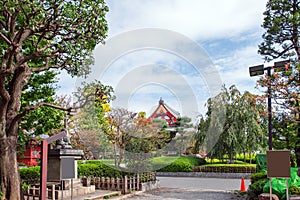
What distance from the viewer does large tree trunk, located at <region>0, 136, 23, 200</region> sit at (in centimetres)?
737

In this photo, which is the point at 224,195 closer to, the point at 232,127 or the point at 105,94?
the point at 105,94

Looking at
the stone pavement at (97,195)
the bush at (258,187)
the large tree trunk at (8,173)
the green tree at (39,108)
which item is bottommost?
the stone pavement at (97,195)

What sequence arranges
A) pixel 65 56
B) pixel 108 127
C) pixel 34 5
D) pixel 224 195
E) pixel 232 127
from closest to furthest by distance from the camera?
pixel 34 5 → pixel 65 56 → pixel 224 195 → pixel 108 127 → pixel 232 127

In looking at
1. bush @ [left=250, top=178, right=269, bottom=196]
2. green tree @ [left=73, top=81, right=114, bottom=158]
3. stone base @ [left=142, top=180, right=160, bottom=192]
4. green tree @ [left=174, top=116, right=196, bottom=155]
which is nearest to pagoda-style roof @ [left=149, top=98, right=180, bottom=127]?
green tree @ [left=174, top=116, right=196, bottom=155]

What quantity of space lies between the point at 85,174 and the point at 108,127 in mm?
5911

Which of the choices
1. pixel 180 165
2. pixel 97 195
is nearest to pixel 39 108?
pixel 97 195

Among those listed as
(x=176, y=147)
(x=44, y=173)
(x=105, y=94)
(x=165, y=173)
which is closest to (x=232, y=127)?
(x=165, y=173)

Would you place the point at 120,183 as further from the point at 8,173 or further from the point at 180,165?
the point at 180,165

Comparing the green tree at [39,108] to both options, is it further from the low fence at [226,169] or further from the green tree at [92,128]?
the low fence at [226,169]

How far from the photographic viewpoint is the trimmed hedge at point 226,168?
1916cm

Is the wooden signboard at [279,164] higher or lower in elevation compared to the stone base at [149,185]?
higher

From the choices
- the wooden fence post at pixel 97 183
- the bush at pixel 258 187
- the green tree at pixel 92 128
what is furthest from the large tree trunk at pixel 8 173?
the green tree at pixel 92 128

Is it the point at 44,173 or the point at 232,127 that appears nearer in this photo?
the point at 44,173

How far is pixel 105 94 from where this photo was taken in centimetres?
864
